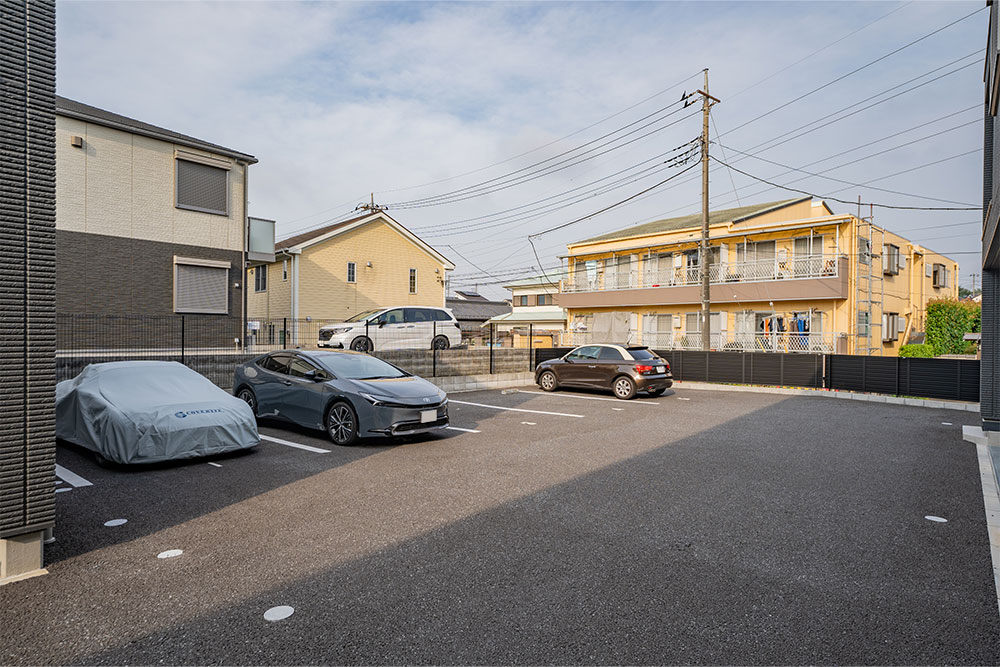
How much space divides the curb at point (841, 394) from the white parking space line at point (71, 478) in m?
15.7

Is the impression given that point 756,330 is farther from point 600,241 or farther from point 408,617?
point 408,617

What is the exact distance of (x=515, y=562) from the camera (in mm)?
3920

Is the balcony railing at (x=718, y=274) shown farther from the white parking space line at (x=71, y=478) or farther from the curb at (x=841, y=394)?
the white parking space line at (x=71, y=478)

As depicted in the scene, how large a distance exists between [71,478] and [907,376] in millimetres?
17295

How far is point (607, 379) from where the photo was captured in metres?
14.9

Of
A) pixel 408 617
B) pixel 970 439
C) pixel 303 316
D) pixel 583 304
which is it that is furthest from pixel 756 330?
pixel 408 617

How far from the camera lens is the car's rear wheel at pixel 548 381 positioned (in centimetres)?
1619

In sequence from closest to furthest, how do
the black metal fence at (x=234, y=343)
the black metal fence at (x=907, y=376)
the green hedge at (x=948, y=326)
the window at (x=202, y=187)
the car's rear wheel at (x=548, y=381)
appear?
the black metal fence at (x=234, y=343), the black metal fence at (x=907, y=376), the window at (x=202, y=187), the car's rear wheel at (x=548, y=381), the green hedge at (x=948, y=326)

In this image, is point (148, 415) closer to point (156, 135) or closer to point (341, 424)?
point (341, 424)

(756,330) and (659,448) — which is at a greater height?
(756,330)

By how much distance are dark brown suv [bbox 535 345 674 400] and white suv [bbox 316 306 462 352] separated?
3930mm

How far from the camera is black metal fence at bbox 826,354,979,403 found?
14.0 meters

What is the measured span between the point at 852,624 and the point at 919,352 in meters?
21.8

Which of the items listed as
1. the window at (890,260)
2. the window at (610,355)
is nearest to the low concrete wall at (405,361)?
the window at (610,355)
